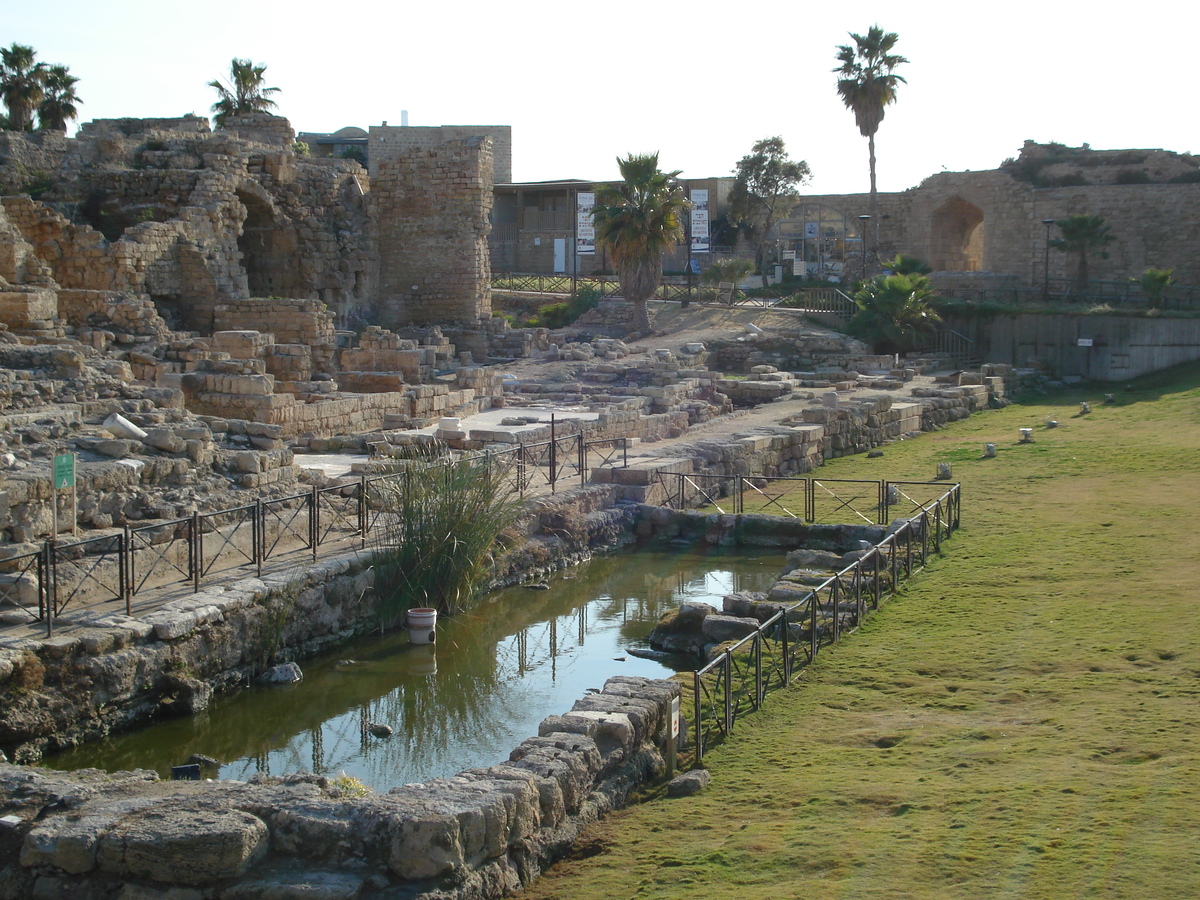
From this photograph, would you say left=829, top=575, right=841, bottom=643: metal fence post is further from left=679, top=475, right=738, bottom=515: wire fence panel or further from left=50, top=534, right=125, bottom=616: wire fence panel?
left=679, top=475, right=738, bottom=515: wire fence panel

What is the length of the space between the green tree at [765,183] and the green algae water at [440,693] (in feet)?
125

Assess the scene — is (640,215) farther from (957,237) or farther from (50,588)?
(50,588)

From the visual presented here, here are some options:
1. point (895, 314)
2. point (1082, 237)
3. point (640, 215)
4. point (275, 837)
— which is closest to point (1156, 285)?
point (1082, 237)

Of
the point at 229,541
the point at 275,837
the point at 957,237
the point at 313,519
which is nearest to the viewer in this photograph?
the point at 275,837

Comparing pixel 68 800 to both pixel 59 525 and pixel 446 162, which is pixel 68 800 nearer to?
pixel 59 525

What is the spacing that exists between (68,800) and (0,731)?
2724mm

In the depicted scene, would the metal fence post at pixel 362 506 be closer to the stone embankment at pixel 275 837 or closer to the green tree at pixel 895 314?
the stone embankment at pixel 275 837

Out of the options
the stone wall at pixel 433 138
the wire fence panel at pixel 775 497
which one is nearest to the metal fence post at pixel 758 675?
the wire fence panel at pixel 775 497

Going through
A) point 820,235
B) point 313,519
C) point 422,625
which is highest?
point 820,235

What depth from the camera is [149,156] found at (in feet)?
98.6

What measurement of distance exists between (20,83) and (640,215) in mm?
20409

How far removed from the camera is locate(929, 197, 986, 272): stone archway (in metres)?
48.3

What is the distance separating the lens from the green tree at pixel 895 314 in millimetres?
33812

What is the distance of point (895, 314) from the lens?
111 feet
